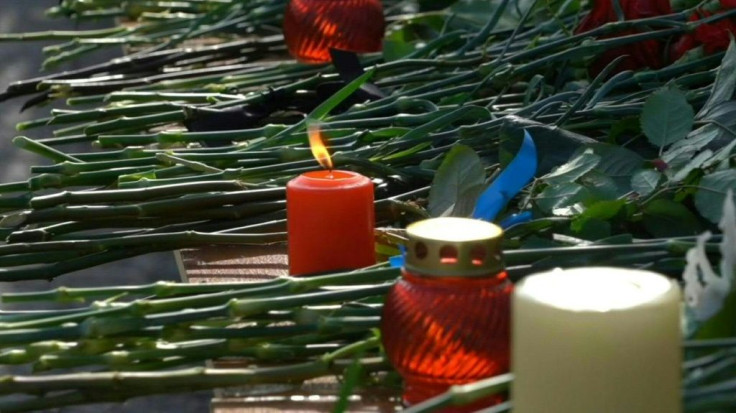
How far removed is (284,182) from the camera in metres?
1.19

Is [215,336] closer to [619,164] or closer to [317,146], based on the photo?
[317,146]

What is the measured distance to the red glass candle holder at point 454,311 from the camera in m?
0.75

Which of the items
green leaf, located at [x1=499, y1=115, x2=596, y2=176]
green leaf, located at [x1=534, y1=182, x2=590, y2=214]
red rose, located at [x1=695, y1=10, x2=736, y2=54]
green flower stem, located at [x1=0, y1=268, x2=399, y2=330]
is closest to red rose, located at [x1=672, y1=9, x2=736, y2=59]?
red rose, located at [x1=695, y1=10, x2=736, y2=54]

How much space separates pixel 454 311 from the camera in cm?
75

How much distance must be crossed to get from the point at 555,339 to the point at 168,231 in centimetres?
59

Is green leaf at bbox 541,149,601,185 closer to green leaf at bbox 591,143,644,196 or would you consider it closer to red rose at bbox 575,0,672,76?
green leaf at bbox 591,143,644,196

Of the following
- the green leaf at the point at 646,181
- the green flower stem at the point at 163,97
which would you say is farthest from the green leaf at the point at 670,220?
the green flower stem at the point at 163,97

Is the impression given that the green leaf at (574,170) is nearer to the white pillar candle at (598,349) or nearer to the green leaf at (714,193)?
the green leaf at (714,193)

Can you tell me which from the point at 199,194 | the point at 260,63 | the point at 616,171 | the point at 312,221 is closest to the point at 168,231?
the point at 199,194

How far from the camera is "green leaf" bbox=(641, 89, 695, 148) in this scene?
42.0 inches

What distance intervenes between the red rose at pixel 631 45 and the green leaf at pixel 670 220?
41 cm

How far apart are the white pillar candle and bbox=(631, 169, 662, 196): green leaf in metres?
0.38

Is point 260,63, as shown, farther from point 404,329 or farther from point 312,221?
point 404,329

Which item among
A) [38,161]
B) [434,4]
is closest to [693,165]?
[434,4]
